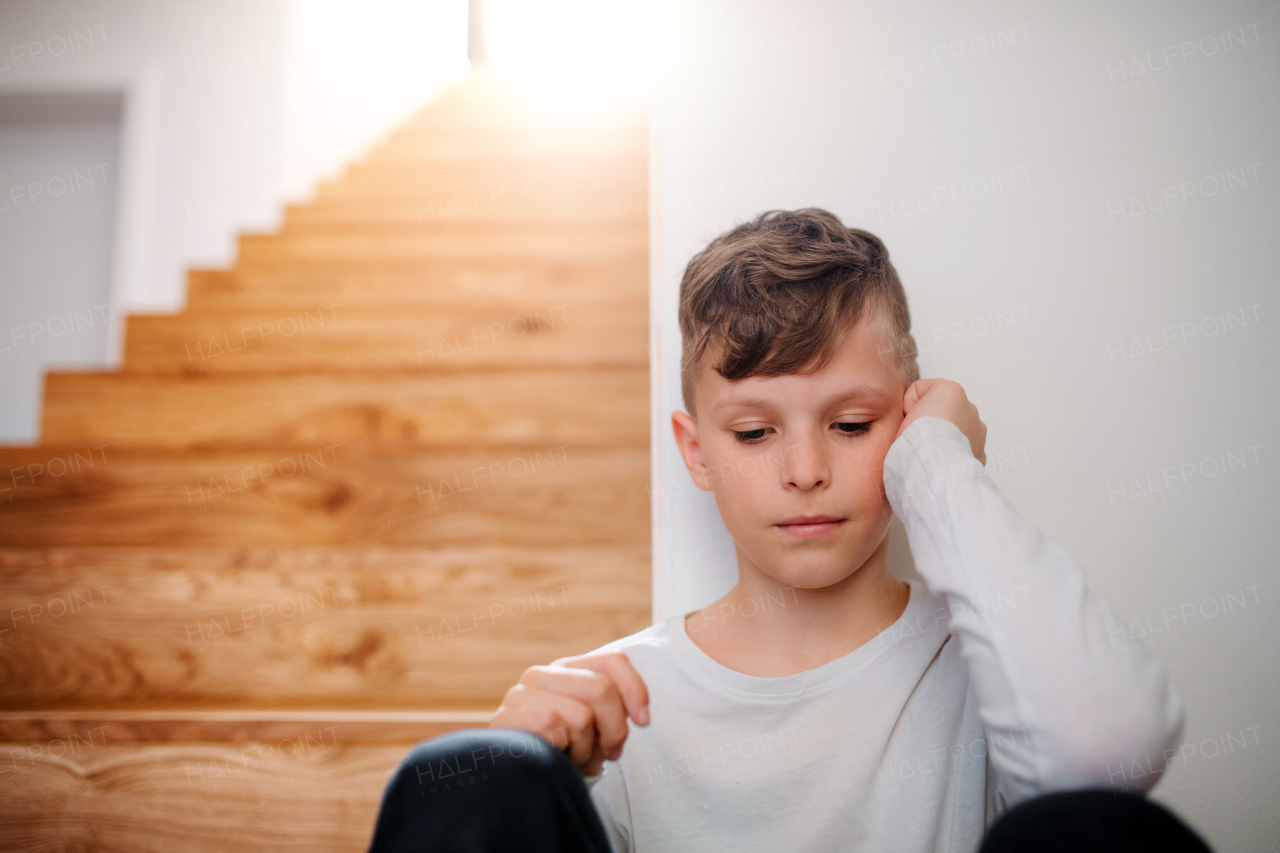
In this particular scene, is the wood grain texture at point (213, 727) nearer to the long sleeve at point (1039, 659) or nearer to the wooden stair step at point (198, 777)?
the wooden stair step at point (198, 777)

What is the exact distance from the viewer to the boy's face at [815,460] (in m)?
0.60

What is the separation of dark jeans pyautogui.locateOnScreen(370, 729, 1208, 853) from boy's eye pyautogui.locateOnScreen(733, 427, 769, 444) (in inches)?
12.1

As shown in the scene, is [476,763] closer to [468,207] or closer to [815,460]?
[815,460]

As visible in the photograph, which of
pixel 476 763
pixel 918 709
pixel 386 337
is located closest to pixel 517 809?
pixel 476 763

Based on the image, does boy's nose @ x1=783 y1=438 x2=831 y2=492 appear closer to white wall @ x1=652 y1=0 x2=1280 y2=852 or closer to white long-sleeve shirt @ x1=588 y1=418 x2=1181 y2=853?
white long-sleeve shirt @ x1=588 y1=418 x2=1181 y2=853

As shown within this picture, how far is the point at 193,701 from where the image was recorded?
1.12m

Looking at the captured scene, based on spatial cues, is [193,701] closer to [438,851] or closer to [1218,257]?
[438,851]

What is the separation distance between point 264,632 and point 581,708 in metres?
0.79

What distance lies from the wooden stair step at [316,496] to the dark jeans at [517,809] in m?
0.85

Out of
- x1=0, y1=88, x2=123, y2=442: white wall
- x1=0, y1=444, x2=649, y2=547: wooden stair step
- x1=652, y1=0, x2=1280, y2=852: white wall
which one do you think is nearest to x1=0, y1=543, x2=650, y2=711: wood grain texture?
x1=0, y1=444, x2=649, y2=547: wooden stair step

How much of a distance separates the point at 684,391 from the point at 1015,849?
1.52 feet

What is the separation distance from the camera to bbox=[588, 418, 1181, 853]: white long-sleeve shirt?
17.4 inches

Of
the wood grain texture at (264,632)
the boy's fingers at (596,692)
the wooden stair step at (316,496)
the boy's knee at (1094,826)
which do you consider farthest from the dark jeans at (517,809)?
the wooden stair step at (316,496)

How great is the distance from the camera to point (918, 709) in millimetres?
636
